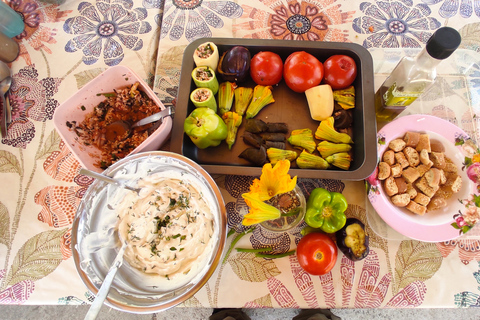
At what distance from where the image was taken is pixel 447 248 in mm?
1143

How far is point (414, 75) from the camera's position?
1038mm

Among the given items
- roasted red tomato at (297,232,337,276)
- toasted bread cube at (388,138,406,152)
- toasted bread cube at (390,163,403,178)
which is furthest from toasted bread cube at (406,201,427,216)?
roasted red tomato at (297,232,337,276)

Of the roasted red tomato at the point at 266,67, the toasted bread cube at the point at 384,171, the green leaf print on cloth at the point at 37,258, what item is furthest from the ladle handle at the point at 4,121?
the toasted bread cube at the point at 384,171

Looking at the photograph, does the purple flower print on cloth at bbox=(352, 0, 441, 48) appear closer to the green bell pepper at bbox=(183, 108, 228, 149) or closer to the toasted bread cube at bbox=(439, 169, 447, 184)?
the toasted bread cube at bbox=(439, 169, 447, 184)

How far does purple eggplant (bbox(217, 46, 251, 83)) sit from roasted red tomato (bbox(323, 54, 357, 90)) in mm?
366

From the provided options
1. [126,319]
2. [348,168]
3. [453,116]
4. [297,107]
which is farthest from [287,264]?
[126,319]

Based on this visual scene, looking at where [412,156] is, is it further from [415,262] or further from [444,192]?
[415,262]

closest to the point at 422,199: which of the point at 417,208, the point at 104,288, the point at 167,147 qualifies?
the point at 417,208

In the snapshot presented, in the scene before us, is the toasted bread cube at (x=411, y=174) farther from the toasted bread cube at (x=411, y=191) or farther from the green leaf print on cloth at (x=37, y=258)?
the green leaf print on cloth at (x=37, y=258)

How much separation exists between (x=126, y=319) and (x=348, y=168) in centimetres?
171

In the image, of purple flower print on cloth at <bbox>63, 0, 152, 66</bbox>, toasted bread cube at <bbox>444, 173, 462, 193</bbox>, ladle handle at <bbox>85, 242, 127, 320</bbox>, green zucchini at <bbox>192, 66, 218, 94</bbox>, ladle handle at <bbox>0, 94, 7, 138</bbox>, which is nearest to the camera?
ladle handle at <bbox>85, 242, 127, 320</bbox>

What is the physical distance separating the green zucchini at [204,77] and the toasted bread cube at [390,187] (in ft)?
2.73

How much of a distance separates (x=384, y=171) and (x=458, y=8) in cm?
109

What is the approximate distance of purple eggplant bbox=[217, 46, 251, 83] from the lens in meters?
1.24
